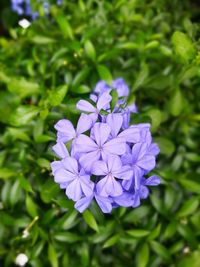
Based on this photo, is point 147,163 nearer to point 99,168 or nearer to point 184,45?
point 99,168

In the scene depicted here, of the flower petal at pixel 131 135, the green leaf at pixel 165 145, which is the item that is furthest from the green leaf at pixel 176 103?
the flower petal at pixel 131 135

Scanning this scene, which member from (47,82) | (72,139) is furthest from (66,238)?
(47,82)

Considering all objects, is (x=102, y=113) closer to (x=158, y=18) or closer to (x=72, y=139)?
(x=72, y=139)

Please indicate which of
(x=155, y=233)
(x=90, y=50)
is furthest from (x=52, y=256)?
(x=90, y=50)

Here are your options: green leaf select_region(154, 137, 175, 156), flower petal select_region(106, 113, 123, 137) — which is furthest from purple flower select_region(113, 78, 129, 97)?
flower petal select_region(106, 113, 123, 137)

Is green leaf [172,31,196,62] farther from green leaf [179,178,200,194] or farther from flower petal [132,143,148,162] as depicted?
green leaf [179,178,200,194]

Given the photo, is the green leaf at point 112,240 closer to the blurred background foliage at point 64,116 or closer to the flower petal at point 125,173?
the blurred background foliage at point 64,116
